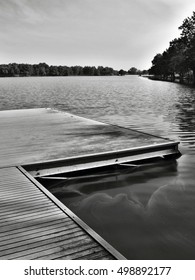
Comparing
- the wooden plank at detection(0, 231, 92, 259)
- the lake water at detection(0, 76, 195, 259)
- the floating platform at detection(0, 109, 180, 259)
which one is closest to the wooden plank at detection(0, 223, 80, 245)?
the floating platform at detection(0, 109, 180, 259)

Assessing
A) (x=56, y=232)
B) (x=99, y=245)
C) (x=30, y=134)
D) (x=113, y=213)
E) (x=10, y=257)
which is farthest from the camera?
(x=30, y=134)

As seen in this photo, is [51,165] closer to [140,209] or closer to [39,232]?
[140,209]

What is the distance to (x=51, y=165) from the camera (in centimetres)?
859

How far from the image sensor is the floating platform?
4.35 meters

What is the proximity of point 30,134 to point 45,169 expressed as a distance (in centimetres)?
373

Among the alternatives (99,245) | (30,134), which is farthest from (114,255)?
(30,134)

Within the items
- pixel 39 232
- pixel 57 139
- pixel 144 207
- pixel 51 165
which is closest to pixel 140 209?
pixel 144 207

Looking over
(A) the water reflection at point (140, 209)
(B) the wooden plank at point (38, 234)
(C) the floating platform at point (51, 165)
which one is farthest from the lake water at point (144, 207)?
(B) the wooden plank at point (38, 234)

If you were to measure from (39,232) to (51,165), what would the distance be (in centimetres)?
394
